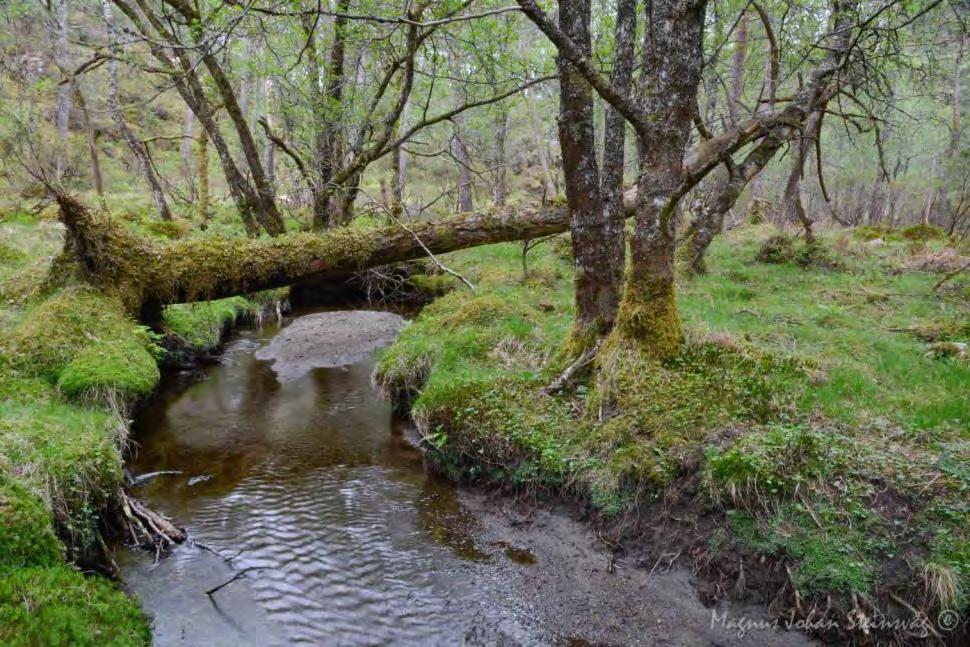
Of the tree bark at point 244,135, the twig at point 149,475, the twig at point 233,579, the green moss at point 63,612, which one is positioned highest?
the tree bark at point 244,135

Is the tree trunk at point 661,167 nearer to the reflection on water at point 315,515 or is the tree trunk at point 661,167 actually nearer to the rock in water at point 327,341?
Answer: the reflection on water at point 315,515

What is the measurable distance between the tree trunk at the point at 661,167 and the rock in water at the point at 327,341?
6136 mm

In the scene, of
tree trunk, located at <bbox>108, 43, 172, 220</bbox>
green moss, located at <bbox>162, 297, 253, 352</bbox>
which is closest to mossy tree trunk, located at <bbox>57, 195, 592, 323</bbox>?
green moss, located at <bbox>162, 297, 253, 352</bbox>

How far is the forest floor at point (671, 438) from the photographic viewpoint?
3566 millimetres

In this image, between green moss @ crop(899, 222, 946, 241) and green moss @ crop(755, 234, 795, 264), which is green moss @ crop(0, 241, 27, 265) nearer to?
green moss @ crop(755, 234, 795, 264)

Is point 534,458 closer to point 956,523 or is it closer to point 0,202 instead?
point 956,523

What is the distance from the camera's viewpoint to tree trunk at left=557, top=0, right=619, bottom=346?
224 inches

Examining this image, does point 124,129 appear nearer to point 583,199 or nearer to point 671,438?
point 583,199

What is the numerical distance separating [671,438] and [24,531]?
15.2 feet

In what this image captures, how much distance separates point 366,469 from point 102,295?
434 centimetres

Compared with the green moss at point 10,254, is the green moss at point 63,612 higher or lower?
lower

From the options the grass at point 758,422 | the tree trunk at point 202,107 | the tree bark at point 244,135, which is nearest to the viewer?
the grass at point 758,422

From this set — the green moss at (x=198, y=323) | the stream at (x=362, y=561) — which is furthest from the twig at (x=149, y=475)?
the green moss at (x=198, y=323)

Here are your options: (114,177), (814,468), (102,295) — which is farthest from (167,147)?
(814,468)
